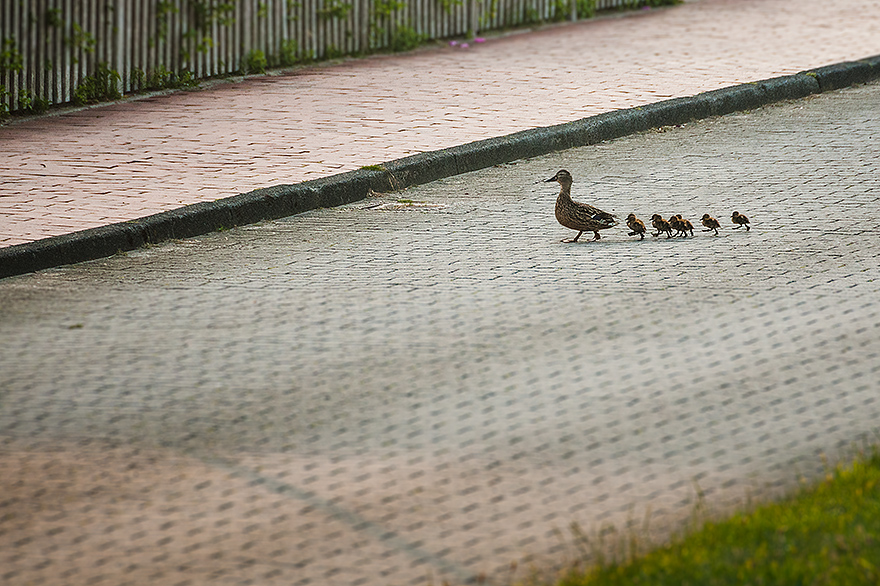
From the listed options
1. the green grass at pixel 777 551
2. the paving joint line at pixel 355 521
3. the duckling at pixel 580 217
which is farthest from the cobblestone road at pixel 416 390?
the green grass at pixel 777 551

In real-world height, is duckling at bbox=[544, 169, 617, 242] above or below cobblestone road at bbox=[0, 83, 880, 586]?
above

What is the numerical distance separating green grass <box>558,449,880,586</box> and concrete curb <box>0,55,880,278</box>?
500 cm

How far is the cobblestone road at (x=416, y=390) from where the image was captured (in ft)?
13.4

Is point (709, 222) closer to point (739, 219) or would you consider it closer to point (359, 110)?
point (739, 219)

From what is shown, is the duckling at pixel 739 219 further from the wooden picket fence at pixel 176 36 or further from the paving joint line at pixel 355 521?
the wooden picket fence at pixel 176 36

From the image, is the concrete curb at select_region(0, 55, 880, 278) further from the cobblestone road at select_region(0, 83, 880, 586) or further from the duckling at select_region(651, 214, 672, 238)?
the duckling at select_region(651, 214, 672, 238)

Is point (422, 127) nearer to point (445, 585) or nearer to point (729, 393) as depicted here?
point (729, 393)

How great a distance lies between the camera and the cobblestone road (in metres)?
4.08

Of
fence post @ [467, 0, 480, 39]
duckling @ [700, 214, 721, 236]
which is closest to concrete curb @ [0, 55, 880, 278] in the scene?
duckling @ [700, 214, 721, 236]

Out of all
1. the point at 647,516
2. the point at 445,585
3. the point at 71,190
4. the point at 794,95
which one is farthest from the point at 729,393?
the point at 794,95

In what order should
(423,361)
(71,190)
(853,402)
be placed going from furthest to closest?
(71,190), (423,361), (853,402)

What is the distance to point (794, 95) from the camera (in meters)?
13.8

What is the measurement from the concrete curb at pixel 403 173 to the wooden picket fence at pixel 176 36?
4.38m

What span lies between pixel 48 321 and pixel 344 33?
10.1m
